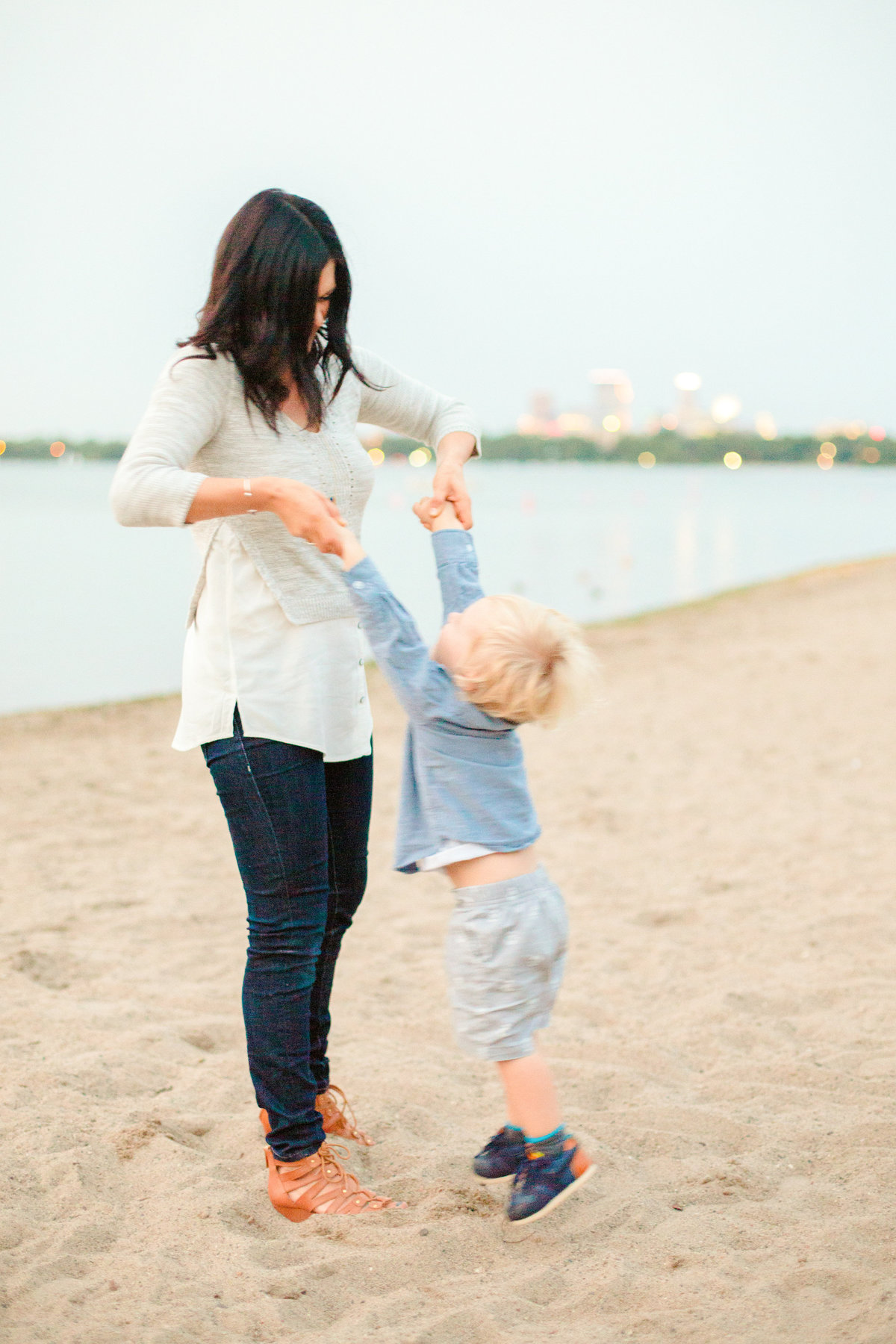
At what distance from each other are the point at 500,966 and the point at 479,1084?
977 millimetres

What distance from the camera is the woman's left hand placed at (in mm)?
2307

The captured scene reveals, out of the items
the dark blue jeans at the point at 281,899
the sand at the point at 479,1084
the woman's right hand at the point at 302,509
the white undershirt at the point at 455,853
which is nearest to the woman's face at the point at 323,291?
the woman's right hand at the point at 302,509

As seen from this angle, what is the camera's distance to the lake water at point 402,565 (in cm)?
1223

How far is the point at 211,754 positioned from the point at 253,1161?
99 cm

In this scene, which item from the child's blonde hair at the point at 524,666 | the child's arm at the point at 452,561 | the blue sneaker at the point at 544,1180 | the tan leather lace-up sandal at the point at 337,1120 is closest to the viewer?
the child's blonde hair at the point at 524,666

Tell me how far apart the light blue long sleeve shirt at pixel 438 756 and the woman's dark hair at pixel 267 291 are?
40 cm

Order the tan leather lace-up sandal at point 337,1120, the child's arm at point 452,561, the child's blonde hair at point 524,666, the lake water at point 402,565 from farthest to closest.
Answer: the lake water at point 402,565 → the tan leather lace-up sandal at point 337,1120 → the child's arm at point 452,561 → the child's blonde hair at point 524,666

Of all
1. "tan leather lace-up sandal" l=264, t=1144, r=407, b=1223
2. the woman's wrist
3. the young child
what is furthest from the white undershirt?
the woman's wrist

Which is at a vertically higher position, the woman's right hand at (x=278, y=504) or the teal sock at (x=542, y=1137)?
the woman's right hand at (x=278, y=504)

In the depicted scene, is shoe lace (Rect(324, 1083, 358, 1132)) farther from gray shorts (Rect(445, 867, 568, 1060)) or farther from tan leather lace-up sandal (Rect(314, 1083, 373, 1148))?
gray shorts (Rect(445, 867, 568, 1060))

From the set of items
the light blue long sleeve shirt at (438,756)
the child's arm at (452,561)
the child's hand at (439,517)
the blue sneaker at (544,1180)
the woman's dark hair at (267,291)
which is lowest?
the blue sneaker at (544,1180)

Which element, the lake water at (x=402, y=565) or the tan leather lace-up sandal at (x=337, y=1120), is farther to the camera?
the lake water at (x=402, y=565)

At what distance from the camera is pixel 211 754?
206 cm

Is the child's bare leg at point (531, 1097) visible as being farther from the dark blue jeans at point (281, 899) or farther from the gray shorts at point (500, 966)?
the dark blue jeans at point (281, 899)
